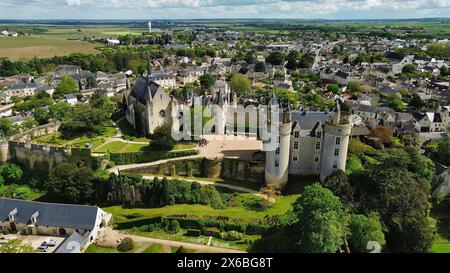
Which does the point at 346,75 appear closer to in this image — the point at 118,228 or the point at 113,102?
the point at 113,102

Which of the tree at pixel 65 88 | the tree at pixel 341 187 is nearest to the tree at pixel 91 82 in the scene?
the tree at pixel 65 88

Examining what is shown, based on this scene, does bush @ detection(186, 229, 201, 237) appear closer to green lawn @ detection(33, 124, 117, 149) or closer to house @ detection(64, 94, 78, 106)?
green lawn @ detection(33, 124, 117, 149)

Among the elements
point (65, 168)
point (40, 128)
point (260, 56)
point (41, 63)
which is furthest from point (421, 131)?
point (41, 63)

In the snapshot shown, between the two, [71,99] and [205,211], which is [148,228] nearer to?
[205,211]

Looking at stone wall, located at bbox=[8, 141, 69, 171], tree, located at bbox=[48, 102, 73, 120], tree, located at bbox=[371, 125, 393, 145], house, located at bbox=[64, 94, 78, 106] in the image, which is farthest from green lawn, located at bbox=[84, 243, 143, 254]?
house, located at bbox=[64, 94, 78, 106]

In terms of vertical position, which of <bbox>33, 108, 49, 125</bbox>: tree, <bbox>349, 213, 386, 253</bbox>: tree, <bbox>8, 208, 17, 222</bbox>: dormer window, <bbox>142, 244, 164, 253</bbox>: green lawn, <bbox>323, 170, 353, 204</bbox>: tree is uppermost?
<bbox>33, 108, 49, 125</bbox>: tree

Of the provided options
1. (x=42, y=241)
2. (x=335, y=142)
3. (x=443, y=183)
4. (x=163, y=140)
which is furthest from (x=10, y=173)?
(x=443, y=183)

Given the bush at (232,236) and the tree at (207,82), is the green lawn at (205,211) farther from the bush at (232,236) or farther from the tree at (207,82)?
the tree at (207,82)
